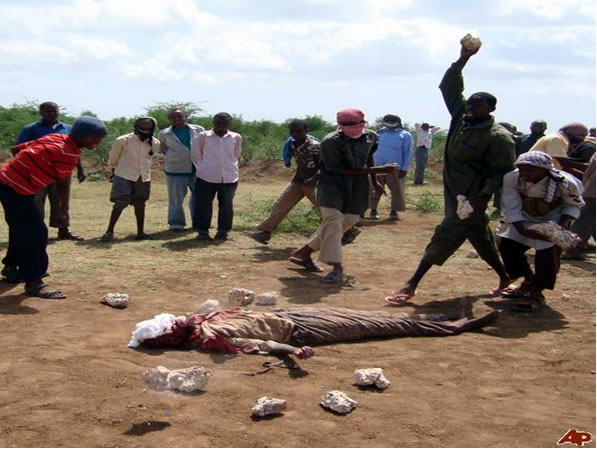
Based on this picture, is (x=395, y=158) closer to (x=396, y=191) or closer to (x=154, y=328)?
(x=396, y=191)

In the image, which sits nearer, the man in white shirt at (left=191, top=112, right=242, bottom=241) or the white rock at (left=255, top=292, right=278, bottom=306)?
the white rock at (left=255, top=292, right=278, bottom=306)

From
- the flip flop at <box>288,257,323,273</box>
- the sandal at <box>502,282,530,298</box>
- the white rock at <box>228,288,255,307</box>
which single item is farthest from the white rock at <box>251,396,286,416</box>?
the flip flop at <box>288,257,323,273</box>

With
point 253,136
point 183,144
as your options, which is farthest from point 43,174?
point 253,136

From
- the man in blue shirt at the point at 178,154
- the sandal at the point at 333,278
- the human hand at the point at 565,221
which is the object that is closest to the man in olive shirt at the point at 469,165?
the human hand at the point at 565,221

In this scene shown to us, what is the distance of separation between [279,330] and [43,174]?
259cm

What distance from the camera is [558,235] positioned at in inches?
256

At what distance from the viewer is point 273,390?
4.73 m

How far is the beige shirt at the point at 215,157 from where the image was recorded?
404 inches

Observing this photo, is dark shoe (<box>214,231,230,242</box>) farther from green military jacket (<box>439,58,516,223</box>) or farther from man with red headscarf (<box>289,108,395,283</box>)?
green military jacket (<box>439,58,516,223</box>)

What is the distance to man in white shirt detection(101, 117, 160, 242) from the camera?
10.2 metres

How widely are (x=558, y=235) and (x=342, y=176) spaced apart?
87.6 inches

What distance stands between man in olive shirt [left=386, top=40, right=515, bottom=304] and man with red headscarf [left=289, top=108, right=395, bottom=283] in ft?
3.20

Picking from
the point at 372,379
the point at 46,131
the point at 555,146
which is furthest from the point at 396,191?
the point at 372,379

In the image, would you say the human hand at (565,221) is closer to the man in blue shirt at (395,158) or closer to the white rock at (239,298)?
the white rock at (239,298)
